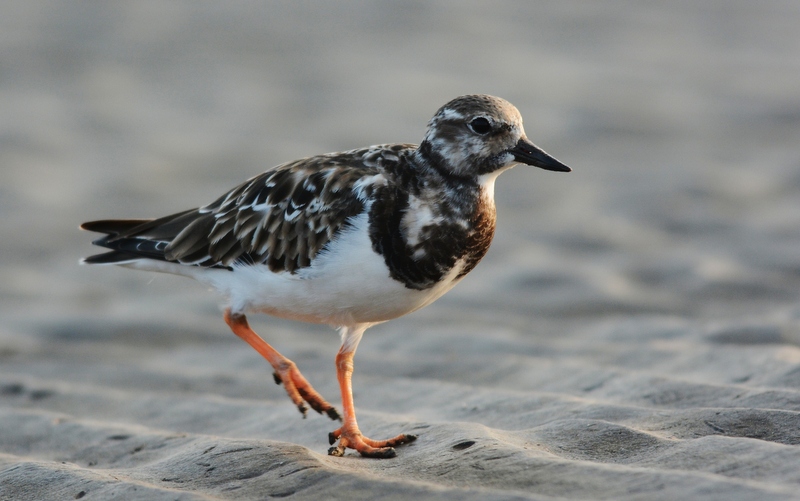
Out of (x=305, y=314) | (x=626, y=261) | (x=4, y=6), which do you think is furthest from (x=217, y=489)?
(x=4, y=6)

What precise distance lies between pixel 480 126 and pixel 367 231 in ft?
2.50

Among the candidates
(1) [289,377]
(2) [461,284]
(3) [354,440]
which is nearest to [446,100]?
(2) [461,284]

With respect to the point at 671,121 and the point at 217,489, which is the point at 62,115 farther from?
the point at 217,489

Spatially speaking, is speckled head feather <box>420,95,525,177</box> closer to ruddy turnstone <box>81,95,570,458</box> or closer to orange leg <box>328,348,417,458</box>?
ruddy turnstone <box>81,95,570,458</box>

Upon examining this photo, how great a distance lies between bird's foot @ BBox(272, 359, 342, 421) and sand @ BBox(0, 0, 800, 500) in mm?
207

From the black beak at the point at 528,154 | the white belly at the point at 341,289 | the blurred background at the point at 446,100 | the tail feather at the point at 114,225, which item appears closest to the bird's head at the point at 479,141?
the black beak at the point at 528,154

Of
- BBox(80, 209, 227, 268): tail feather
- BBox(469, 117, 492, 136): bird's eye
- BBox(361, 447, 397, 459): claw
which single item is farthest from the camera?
BBox(80, 209, 227, 268): tail feather

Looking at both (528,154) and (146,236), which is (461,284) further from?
(528,154)

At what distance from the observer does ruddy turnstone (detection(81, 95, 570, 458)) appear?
4438 mm

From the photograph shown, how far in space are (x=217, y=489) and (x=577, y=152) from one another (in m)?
7.35

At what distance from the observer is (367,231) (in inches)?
175

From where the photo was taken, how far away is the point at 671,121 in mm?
11148

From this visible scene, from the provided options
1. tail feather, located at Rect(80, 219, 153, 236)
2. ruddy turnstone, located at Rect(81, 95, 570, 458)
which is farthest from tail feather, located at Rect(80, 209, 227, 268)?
ruddy turnstone, located at Rect(81, 95, 570, 458)

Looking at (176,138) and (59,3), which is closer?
A: (176,138)
